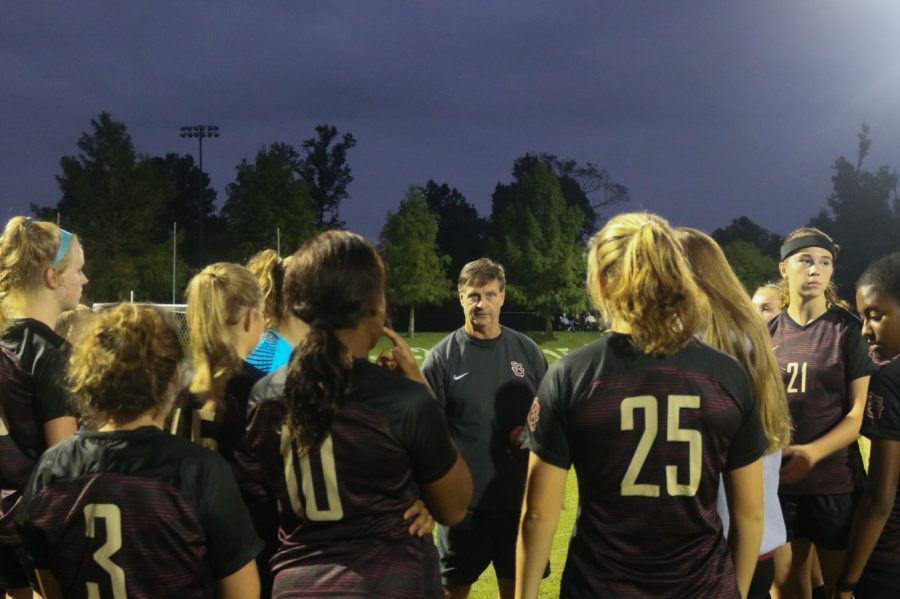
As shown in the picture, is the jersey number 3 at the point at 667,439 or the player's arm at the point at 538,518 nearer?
the jersey number 3 at the point at 667,439

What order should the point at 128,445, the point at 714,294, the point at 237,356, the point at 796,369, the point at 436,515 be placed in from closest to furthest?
the point at 128,445 < the point at 436,515 < the point at 714,294 < the point at 237,356 < the point at 796,369

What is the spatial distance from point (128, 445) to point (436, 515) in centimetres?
100

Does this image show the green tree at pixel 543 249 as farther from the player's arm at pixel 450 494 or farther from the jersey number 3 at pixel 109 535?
the jersey number 3 at pixel 109 535

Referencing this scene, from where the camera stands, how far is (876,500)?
132 inches

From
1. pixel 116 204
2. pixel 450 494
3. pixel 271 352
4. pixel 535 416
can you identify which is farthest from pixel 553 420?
pixel 116 204

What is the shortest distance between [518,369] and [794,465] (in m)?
2.02

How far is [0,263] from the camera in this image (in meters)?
3.66

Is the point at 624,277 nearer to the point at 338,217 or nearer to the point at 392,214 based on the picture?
the point at 392,214

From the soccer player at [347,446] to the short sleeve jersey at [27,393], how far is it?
1.28 meters

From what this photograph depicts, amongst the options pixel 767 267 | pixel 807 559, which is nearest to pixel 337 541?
pixel 807 559

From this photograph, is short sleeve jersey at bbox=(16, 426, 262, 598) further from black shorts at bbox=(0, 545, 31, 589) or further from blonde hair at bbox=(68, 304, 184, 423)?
black shorts at bbox=(0, 545, 31, 589)

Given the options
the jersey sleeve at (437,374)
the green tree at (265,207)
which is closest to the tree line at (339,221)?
the green tree at (265,207)

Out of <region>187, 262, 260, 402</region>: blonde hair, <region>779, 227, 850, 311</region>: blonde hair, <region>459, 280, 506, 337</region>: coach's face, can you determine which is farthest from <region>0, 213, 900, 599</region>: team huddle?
<region>459, 280, 506, 337</region>: coach's face

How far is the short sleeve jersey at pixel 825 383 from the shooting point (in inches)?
197
